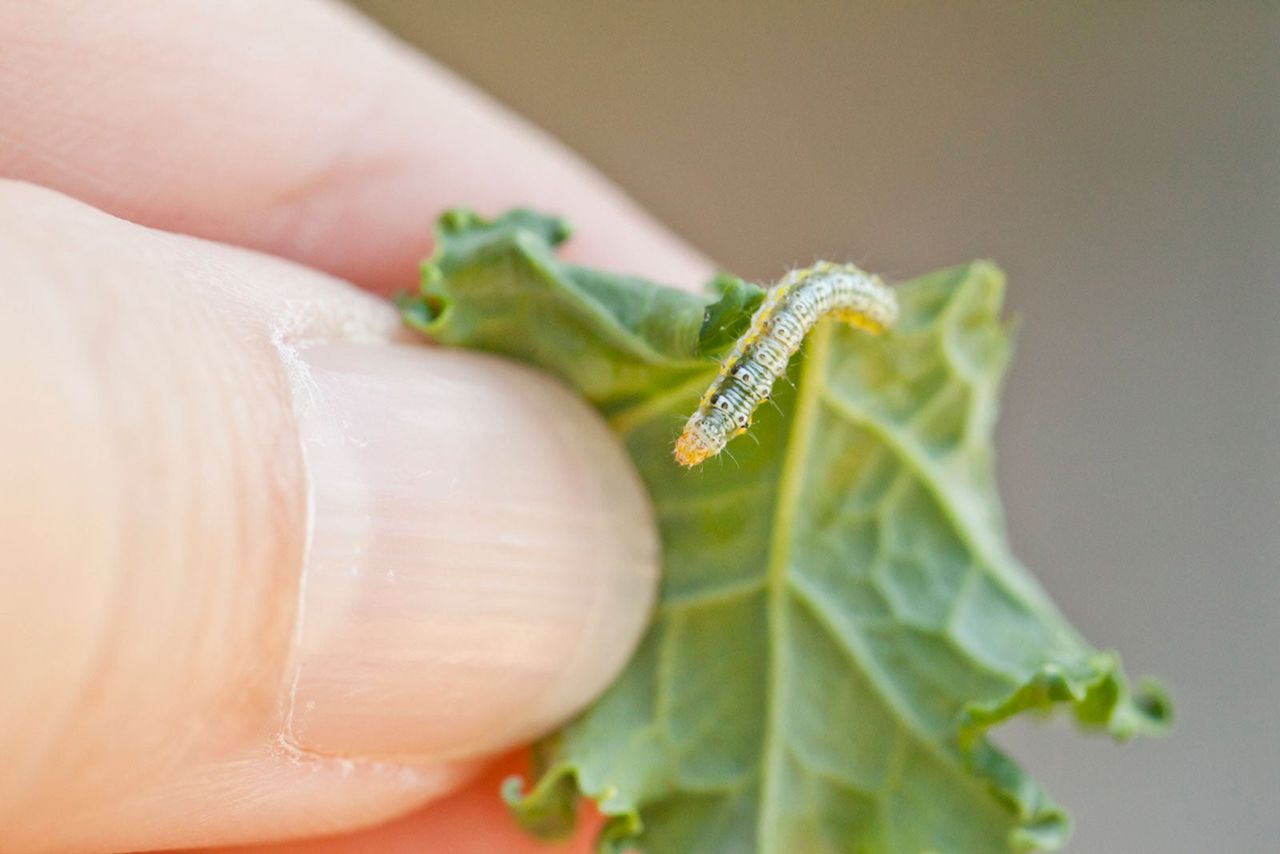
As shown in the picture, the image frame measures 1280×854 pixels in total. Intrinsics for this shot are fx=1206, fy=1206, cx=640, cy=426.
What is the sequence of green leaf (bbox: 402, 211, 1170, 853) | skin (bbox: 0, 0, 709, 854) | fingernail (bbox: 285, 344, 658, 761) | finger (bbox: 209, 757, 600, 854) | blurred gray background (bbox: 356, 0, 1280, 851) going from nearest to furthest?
skin (bbox: 0, 0, 709, 854) < fingernail (bbox: 285, 344, 658, 761) < green leaf (bbox: 402, 211, 1170, 853) < finger (bbox: 209, 757, 600, 854) < blurred gray background (bbox: 356, 0, 1280, 851)

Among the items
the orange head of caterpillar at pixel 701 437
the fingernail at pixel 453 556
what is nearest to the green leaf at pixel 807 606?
the fingernail at pixel 453 556

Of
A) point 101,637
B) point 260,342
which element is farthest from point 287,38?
point 101,637

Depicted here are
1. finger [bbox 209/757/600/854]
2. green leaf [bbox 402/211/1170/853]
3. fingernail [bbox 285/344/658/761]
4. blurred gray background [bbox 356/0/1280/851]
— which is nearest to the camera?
fingernail [bbox 285/344/658/761]

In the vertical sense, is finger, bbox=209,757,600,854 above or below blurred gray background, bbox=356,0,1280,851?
below

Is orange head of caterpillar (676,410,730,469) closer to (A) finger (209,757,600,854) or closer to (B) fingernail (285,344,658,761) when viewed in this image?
(B) fingernail (285,344,658,761)

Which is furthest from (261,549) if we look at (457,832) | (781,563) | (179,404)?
(457,832)

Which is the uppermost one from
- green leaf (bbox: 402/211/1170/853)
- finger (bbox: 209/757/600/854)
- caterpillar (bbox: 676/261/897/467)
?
caterpillar (bbox: 676/261/897/467)

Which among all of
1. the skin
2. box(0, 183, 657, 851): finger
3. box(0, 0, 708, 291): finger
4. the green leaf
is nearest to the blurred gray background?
box(0, 0, 708, 291): finger
